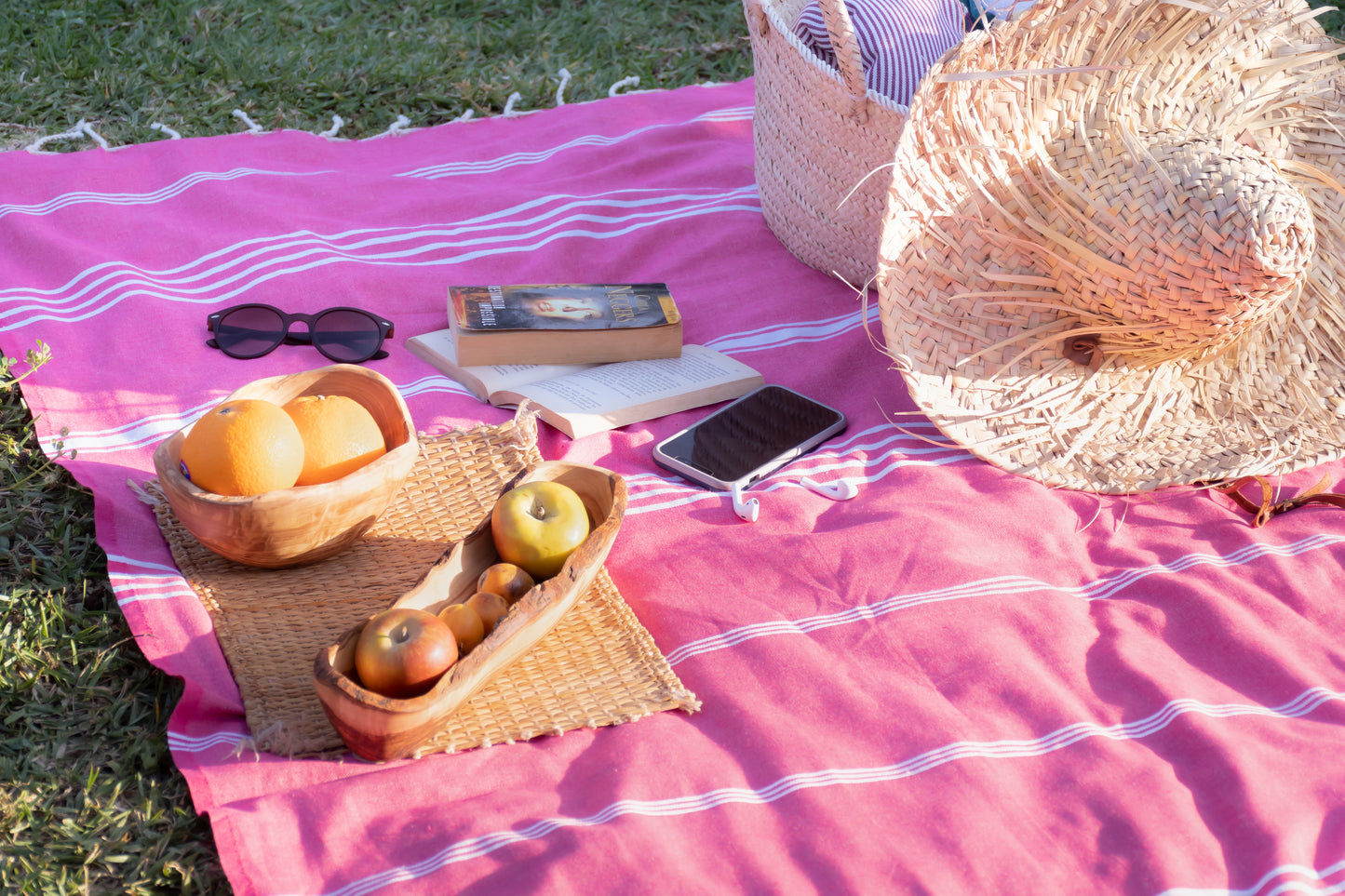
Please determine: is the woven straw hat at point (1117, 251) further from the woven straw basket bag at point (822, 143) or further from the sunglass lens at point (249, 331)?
the sunglass lens at point (249, 331)

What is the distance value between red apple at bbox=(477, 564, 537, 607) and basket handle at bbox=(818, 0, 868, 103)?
0.98 m

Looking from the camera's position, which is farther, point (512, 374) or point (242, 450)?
point (512, 374)

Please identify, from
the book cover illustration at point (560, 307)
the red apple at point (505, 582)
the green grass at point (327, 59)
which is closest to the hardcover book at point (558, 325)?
the book cover illustration at point (560, 307)

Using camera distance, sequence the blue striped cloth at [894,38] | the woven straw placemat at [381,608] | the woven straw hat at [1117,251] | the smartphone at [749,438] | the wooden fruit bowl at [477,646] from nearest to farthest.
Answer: the wooden fruit bowl at [477,646] < the woven straw placemat at [381,608] < the woven straw hat at [1117,251] < the smartphone at [749,438] < the blue striped cloth at [894,38]

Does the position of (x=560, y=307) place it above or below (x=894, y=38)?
below

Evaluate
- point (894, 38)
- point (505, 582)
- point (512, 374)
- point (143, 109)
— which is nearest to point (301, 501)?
point (505, 582)

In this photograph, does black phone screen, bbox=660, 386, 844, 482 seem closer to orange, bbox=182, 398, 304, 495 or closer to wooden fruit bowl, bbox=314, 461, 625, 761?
wooden fruit bowl, bbox=314, 461, 625, 761

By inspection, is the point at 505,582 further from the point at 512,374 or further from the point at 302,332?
the point at 302,332

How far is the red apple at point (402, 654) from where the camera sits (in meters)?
0.97

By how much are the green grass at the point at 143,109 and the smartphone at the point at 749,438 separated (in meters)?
0.68

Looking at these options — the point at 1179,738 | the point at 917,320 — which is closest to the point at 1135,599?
the point at 1179,738

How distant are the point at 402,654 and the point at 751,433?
0.72 metres

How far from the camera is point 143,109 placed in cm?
251

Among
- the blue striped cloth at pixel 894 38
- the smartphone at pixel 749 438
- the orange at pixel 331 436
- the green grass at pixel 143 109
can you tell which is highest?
the blue striped cloth at pixel 894 38
